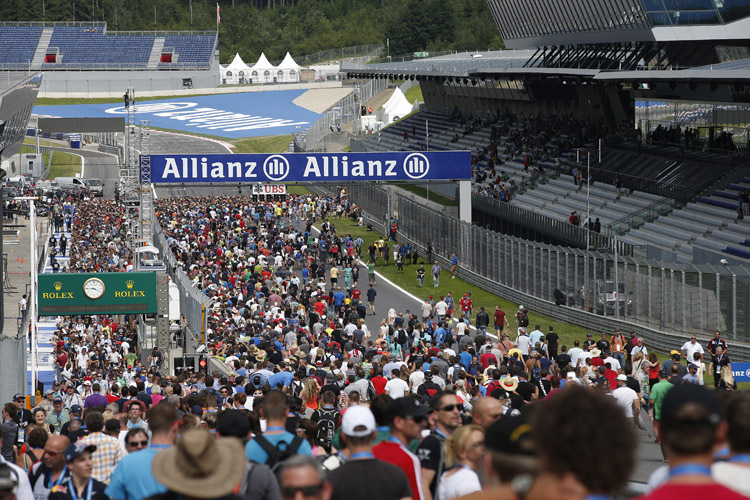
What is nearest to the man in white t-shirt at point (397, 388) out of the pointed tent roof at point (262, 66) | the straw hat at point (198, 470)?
the straw hat at point (198, 470)

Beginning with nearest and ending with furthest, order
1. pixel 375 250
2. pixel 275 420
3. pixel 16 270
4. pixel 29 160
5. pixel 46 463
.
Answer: pixel 275 420, pixel 46 463, pixel 375 250, pixel 16 270, pixel 29 160

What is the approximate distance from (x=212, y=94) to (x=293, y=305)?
92.6 meters

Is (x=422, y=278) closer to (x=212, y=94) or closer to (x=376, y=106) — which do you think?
(x=376, y=106)

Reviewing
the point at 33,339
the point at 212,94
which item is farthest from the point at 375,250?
the point at 212,94

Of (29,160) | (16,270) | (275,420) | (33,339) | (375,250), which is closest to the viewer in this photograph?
(275,420)

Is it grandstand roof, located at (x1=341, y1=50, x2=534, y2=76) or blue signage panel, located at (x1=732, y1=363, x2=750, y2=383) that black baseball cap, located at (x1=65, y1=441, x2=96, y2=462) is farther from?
grandstand roof, located at (x1=341, y1=50, x2=534, y2=76)

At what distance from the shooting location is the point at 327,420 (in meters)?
12.9

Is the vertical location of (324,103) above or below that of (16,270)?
above

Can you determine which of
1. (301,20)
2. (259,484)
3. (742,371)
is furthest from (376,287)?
(301,20)

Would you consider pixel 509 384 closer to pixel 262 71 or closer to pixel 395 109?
pixel 395 109

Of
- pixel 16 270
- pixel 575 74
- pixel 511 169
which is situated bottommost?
pixel 16 270

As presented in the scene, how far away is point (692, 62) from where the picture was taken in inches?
1817

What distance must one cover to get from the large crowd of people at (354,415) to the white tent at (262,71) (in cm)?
8902

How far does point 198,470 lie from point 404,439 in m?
2.36
